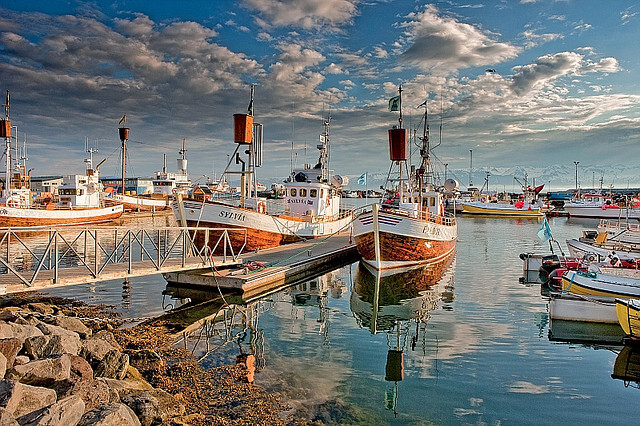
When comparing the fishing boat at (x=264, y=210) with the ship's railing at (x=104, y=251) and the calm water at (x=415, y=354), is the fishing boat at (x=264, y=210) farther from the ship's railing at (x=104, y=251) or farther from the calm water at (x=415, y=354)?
the calm water at (x=415, y=354)

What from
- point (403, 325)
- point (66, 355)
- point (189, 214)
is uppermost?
point (189, 214)

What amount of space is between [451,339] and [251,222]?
13003 mm

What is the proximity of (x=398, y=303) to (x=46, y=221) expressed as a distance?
1295 inches

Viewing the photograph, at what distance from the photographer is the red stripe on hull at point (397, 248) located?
70.9 ft

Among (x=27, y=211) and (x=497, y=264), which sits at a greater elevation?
(x=27, y=211)

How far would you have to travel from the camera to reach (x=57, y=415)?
207 inches

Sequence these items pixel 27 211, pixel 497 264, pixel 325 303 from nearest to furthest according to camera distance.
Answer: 1. pixel 325 303
2. pixel 497 264
3. pixel 27 211

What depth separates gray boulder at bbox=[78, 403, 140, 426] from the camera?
5578 millimetres

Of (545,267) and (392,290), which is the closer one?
(392,290)

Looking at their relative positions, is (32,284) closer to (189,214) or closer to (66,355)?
(66,355)

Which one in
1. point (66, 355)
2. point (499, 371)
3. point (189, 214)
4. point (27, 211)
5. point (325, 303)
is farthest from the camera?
point (27, 211)

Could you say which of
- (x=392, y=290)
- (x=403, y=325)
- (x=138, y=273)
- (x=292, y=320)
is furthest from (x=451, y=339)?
(x=138, y=273)

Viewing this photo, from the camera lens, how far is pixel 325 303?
55.9 feet

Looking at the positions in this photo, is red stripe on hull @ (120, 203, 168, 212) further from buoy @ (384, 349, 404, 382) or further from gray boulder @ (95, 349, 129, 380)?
gray boulder @ (95, 349, 129, 380)
